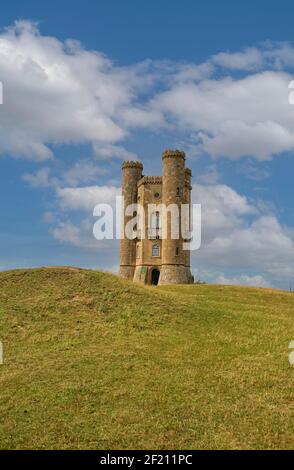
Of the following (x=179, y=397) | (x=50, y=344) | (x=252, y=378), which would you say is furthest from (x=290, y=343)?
(x=50, y=344)

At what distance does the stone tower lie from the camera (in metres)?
63.8

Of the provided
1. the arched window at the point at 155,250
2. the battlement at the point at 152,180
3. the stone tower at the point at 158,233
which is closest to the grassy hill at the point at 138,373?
the stone tower at the point at 158,233

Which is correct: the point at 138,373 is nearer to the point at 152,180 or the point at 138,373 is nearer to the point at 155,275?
the point at 155,275

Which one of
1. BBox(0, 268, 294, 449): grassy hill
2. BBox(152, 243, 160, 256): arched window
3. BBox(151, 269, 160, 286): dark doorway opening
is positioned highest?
BBox(152, 243, 160, 256): arched window

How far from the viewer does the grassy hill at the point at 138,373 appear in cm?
1366

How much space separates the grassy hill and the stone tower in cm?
3124

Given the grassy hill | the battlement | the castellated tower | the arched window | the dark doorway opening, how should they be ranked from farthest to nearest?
the castellated tower, the battlement, the dark doorway opening, the arched window, the grassy hill

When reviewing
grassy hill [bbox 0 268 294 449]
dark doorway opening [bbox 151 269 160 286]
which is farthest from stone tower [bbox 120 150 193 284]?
grassy hill [bbox 0 268 294 449]

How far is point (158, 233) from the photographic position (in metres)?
65.4

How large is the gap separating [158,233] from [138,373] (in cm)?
4771

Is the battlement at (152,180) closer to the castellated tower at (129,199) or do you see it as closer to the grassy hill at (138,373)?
the castellated tower at (129,199)

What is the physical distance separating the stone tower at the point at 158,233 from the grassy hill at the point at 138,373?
31244mm

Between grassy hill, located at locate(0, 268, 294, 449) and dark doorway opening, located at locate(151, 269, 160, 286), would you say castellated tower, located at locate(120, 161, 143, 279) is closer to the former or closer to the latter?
dark doorway opening, located at locate(151, 269, 160, 286)
